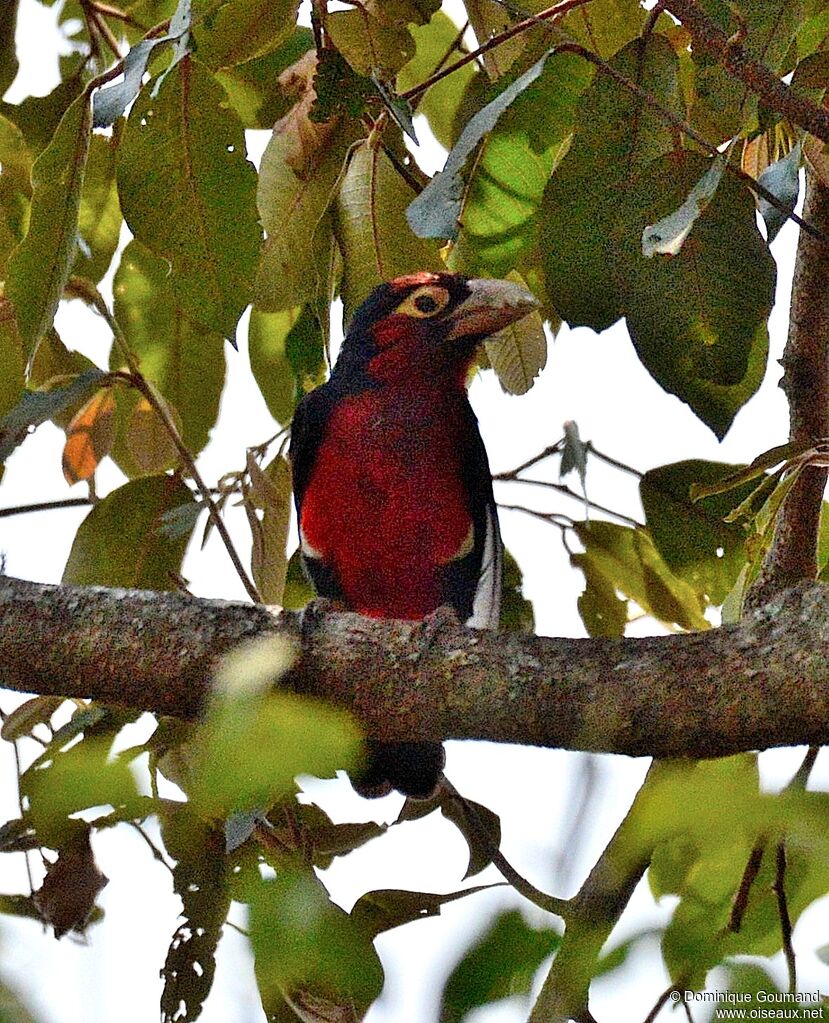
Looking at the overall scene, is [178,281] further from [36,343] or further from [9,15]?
[9,15]

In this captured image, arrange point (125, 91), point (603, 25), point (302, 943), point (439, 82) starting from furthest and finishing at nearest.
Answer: point (439, 82) < point (603, 25) < point (125, 91) < point (302, 943)

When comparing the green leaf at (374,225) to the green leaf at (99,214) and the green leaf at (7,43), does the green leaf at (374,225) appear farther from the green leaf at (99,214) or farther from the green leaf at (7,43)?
the green leaf at (7,43)

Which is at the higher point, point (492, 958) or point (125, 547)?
point (125, 547)

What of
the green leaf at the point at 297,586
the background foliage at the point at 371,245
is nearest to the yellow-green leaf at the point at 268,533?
the background foliage at the point at 371,245

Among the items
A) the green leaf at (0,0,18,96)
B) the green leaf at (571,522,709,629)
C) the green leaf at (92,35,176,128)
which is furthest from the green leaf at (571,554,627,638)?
the green leaf at (0,0,18,96)

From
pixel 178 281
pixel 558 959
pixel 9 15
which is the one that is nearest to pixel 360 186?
pixel 178 281

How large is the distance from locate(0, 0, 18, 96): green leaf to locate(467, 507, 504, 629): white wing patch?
1.79m

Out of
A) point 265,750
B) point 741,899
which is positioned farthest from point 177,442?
point 265,750

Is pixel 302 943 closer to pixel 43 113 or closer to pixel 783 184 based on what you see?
pixel 783 184

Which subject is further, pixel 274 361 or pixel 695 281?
pixel 274 361

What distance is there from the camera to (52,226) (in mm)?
2559

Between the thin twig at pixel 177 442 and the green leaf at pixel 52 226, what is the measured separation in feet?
2.23

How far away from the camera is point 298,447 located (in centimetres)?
373

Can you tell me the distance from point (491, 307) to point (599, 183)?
87 cm
